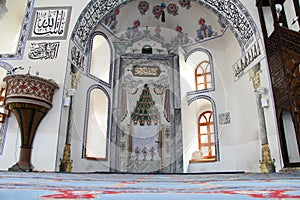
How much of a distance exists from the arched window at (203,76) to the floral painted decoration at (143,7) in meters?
2.56

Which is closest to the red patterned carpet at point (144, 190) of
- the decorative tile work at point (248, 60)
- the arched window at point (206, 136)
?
the decorative tile work at point (248, 60)

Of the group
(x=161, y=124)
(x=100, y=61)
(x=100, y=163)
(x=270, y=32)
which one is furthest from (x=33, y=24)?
(x=270, y=32)

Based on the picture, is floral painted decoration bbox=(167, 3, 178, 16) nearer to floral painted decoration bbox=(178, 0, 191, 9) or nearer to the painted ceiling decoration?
the painted ceiling decoration

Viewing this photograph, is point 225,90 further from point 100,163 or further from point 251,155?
point 100,163

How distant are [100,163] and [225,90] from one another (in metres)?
4.26

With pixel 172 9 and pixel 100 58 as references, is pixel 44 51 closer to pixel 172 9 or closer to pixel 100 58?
→ pixel 100 58

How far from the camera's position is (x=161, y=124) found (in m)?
7.82

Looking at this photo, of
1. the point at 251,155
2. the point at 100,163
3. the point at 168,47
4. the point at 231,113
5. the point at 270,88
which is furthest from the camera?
the point at 168,47

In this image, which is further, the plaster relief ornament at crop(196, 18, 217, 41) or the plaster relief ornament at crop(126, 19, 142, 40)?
the plaster relief ornament at crop(126, 19, 142, 40)

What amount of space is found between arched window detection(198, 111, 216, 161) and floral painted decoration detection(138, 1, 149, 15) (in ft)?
12.7

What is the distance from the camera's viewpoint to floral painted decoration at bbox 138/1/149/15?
8050 mm

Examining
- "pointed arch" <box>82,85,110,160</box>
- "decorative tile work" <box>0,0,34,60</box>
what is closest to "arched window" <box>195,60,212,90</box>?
"pointed arch" <box>82,85,110,160</box>

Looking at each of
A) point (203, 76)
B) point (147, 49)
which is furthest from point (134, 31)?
point (203, 76)

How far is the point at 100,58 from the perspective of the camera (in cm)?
764
